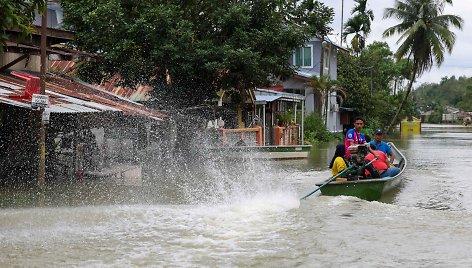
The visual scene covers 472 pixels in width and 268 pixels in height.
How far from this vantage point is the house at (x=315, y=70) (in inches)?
1687

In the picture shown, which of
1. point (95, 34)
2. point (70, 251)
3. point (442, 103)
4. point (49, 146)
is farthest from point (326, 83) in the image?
point (442, 103)

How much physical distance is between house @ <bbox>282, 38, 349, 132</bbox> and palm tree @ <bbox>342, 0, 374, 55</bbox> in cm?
341

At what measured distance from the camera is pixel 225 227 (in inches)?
405

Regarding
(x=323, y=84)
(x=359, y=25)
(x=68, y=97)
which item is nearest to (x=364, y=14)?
(x=359, y=25)

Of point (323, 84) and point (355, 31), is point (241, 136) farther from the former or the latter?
point (355, 31)

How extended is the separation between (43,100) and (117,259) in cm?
480

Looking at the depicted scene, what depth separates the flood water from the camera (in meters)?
8.41

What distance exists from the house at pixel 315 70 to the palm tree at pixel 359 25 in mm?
3413

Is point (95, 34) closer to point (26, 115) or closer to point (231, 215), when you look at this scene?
point (26, 115)

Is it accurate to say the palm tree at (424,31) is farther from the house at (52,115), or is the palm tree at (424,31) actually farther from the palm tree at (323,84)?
the house at (52,115)

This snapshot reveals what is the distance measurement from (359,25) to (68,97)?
1599 inches

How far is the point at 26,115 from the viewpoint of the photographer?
52.0ft

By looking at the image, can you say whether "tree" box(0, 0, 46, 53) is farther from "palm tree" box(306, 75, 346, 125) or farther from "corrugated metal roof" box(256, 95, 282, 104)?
"palm tree" box(306, 75, 346, 125)

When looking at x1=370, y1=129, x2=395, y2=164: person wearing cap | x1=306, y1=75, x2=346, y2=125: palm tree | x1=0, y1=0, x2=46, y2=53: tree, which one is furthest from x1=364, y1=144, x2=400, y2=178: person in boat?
x1=306, y1=75, x2=346, y2=125: palm tree
